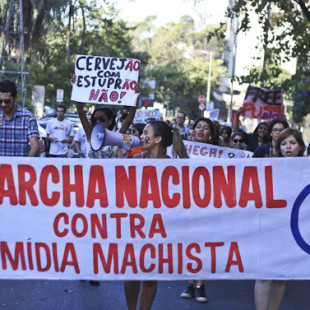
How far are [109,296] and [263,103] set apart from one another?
29.1 ft

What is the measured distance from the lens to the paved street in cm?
594

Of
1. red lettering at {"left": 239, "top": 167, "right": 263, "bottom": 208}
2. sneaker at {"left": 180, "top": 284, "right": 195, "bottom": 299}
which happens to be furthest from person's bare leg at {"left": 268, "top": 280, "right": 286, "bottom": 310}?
sneaker at {"left": 180, "top": 284, "right": 195, "bottom": 299}

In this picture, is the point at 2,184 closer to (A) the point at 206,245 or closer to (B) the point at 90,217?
(B) the point at 90,217

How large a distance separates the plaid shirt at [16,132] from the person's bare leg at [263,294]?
2.50m

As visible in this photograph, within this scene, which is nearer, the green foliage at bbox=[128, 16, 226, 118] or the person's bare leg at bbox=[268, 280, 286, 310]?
the person's bare leg at bbox=[268, 280, 286, 310]

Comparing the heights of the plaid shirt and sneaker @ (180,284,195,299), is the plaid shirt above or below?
above

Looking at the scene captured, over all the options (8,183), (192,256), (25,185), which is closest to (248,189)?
(192,256)

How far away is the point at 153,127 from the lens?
17.7 feet

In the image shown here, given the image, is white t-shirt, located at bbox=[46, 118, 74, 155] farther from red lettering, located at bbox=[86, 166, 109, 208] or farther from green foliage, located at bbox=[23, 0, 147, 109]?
green foliage, located at bbox=[23, 0, 147, 109]

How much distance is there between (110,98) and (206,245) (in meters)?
4.07

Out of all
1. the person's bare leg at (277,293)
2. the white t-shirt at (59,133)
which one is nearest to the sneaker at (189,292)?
the person's bare leg at (277,293)

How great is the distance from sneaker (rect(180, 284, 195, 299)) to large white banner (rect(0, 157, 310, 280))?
150 centimetres

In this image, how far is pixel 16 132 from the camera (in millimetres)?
6105

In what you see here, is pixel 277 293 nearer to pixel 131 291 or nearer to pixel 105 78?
pixel 131 291
